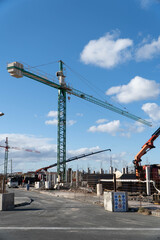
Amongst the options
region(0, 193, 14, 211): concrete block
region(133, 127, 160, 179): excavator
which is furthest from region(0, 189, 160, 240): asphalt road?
region(133, 127, 160, 179): excavator

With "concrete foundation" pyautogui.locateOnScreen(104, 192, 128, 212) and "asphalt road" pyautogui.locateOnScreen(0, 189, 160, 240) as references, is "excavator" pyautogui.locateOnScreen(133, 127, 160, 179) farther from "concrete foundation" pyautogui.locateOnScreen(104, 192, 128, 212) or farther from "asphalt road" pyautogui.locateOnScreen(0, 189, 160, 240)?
"asphalt road" pyautogui.locateOnScreen(0, 189, 160, 240)

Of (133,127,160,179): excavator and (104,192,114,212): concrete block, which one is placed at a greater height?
(133,127,160,179): excavator

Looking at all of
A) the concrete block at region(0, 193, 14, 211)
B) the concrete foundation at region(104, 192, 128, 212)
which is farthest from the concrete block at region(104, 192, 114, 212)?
the concrete block at region(0, 193, 14, 211)

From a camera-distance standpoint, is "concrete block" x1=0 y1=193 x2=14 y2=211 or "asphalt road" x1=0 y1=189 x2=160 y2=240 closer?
"asphalt road" x1=0 y1=189 x2=160 y2=240

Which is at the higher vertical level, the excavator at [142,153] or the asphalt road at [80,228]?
the excavator at [142,153]

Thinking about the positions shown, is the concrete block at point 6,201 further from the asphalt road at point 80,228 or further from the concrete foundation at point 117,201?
the concrete foundation at point 117,201

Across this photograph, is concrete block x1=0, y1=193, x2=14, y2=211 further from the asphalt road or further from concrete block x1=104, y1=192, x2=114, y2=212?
concrete block x1=104, y1=192, x2=114, y2=212

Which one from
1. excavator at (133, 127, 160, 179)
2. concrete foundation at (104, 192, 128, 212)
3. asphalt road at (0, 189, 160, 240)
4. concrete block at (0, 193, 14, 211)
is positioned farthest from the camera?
excavator at (133, 127, 160, 179)

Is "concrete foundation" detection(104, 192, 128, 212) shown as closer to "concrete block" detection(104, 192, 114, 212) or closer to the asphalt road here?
"concrete block" detection(104, 192, 114, 212)

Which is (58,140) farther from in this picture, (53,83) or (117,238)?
(117,238)

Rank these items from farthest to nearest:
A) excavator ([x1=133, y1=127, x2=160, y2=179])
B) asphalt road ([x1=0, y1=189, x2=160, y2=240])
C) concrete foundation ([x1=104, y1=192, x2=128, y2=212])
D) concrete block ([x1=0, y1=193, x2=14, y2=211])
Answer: excavator ([x1=133, y1=127, x2=160, y2=179]) → concrete block ([x1=0, y1=193, x2=14, y2=211]) → concrete foundation ([x1=104, y1=192, x2=128, y2=212]) → asphalt road ([x1=0, y1=189, x2=160, y2=240])

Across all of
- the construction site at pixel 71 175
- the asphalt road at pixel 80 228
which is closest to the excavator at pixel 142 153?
the construction site at pixel 71 175

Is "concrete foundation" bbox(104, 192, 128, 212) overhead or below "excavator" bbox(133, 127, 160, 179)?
below

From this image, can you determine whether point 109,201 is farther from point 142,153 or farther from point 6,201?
point 142,153
